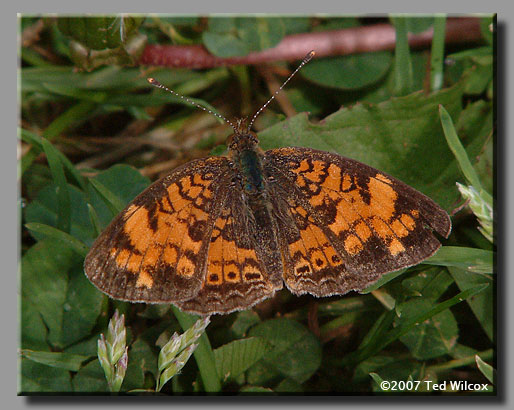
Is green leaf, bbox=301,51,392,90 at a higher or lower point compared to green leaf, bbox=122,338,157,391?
higher

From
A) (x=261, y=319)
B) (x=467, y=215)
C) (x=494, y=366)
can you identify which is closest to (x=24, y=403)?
(x=261, y=319)

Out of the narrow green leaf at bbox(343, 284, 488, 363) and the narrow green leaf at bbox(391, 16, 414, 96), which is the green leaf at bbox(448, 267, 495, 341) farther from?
the narrow green leaf at bbox(391, 16, 414, 96)

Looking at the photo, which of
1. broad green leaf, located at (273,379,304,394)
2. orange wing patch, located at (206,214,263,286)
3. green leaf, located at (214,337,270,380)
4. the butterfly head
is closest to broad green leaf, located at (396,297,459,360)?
broad green leaf, located at (273,379,304,394)

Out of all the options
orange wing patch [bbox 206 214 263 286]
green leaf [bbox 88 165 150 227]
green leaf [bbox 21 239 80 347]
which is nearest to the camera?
orange wing patch [bbox 206 214 263 286]

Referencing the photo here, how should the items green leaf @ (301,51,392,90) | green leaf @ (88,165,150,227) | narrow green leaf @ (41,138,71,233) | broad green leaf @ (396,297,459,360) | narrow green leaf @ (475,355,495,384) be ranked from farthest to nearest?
1. green leaf @ (301,51,392,90)
2. green leaf @ (88,165,150,227)
3. narrow green leaf @ (41,138,71,233)
4. broad green leaf @ (396,297,459,360)
5. narrow green leaf @ (475,355,495,384)

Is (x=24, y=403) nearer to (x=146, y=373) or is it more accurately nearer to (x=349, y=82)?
(x=146, y=373)

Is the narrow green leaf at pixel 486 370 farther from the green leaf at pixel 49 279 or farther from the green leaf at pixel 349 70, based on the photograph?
the green leaf at pixel 49 279

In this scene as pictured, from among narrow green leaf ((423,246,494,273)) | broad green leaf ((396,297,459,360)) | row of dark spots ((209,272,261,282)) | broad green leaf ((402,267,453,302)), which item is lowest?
broad green leaf ((396,297,459,360))

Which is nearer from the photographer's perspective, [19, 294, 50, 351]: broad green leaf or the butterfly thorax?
the butterfly thorax
